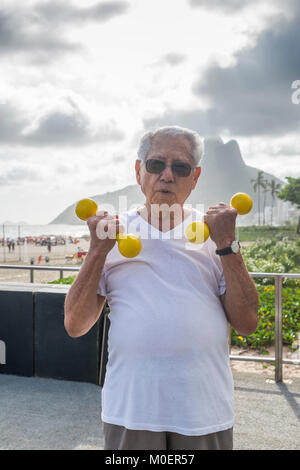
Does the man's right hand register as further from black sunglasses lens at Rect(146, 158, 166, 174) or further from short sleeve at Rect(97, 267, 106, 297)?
black sunglasses lens at Rect(146, 158, 166, 174)

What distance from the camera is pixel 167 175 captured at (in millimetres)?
1896

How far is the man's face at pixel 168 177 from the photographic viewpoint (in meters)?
1.90

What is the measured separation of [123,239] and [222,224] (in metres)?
0.37

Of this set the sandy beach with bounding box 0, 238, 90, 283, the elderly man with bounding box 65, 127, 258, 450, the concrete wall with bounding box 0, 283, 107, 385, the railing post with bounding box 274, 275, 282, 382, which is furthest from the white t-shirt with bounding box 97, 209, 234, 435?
the sandy beach with bounding box 0, 238, 90, 283

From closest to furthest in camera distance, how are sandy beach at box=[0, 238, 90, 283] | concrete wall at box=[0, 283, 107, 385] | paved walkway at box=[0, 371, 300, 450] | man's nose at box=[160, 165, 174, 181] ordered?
1. man's nose at box=[160, 165, 174, 181]
2. paved walkway at box=[0, 371, 300, 450]
3. concrete wall at box=[0, 283, 107, 385]
4. sandy beach at box=[0, 238, 90, 283]

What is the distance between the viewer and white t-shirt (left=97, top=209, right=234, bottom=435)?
66.7 inches

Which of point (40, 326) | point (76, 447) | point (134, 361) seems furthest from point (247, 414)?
point (134, 361)

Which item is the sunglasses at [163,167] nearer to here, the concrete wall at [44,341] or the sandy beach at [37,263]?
the concrete wall at [44,341]

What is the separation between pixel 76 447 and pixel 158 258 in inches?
97.9

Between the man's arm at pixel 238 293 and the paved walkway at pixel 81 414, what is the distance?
7.55ft

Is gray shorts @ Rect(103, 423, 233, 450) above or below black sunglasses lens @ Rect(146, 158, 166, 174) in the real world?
below

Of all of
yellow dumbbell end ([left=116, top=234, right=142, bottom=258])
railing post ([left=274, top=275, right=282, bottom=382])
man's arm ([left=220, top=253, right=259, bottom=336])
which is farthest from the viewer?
railing post ([left=274, top=275, right=282, bottom=382])

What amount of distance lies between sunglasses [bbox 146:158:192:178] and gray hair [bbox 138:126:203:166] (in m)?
0.07

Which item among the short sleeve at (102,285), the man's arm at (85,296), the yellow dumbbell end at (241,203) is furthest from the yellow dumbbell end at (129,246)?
the yellow dumbbell end at (241,203)
